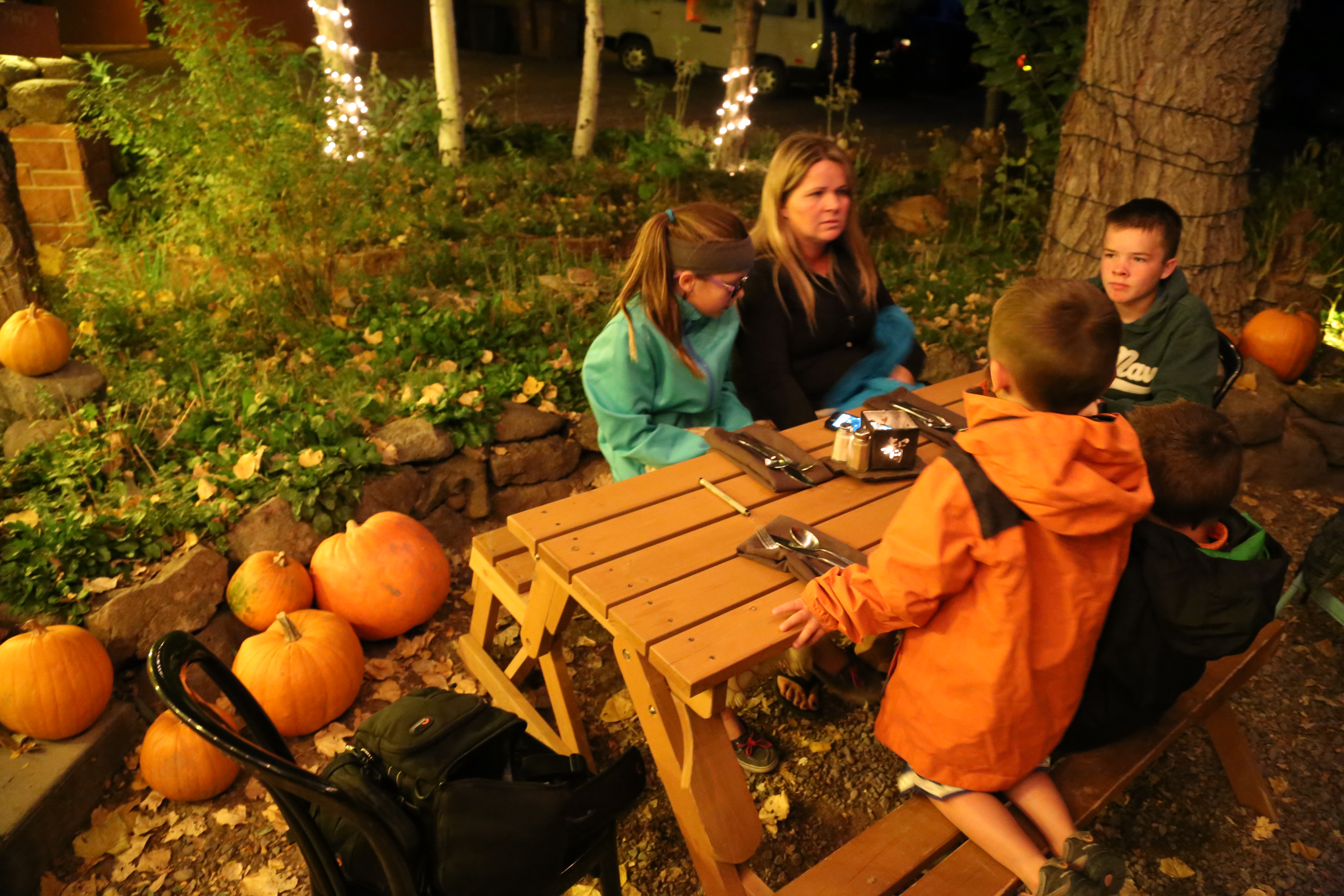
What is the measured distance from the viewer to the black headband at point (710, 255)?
2.83m

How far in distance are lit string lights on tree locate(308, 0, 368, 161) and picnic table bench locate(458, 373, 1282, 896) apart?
10.7 ft

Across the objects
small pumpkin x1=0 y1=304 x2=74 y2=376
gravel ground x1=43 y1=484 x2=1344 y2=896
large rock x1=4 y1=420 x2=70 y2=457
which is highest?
small pumpkin x1=0 y1=304 x2=74 y2=376

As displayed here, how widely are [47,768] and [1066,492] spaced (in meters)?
2.91

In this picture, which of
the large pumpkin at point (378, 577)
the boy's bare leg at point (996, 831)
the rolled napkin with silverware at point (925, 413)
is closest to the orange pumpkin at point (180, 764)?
the large pumpkin at point (378, 577)

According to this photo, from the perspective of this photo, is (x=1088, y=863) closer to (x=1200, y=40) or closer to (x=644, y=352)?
(x=644, y=352)

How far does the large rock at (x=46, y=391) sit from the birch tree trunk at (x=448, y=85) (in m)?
3.83

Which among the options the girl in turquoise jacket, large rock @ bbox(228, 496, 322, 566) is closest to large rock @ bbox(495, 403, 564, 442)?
A: large rock @ bbox(228, 496, 322, 566)

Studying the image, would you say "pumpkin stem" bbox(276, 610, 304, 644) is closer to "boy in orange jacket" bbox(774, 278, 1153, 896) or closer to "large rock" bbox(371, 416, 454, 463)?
"large rock" bbox(371, 416, 454, 463)

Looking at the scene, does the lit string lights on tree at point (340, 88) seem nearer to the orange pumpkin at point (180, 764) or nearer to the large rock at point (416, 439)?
the large rock at point (416, 439)

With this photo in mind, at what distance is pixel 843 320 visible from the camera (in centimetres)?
368

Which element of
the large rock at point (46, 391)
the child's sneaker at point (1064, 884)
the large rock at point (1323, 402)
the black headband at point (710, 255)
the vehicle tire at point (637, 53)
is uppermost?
the vehicle tire at point (637, 53)

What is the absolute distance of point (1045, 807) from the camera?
2.08m

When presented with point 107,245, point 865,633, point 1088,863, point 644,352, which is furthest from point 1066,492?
point 107,245

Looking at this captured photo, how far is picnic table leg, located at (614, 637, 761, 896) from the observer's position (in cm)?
211
